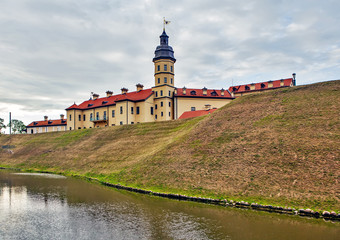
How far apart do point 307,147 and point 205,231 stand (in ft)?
49.8

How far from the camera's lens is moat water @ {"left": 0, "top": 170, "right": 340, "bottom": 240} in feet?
45.6

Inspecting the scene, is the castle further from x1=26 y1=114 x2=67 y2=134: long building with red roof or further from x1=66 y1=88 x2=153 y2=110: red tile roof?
x1=26 y1=114 x2=67 y2=134: long building with red roof

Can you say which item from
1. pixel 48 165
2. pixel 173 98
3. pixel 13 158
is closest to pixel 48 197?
pixel 48 165

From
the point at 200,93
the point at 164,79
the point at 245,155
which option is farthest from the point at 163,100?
the point at 245,155

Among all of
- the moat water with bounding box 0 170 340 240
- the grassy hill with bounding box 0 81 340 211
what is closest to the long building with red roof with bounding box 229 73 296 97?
the grassy hill with bounding box 0 81 340 211

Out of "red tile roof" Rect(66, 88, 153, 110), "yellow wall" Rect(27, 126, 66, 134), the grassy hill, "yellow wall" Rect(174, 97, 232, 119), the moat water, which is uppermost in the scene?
"red tile roof" Rect(66, 88, 153, 110)

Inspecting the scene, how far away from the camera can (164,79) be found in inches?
2525

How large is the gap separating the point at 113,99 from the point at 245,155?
178ft

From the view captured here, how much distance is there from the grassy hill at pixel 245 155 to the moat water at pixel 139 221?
290cm

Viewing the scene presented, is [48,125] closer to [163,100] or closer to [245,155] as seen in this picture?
[163,100]

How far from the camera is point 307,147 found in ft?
79.4

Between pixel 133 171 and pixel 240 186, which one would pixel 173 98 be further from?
pixel 240 186

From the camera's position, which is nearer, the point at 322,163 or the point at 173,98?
the point at 322,163

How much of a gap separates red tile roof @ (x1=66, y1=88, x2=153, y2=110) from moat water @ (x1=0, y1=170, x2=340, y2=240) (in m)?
44.5
